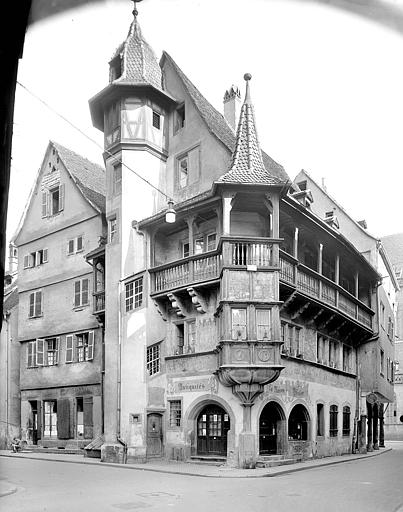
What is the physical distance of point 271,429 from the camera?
18.7 meters

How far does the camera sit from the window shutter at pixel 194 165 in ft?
68.0

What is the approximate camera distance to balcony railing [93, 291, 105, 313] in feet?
72.1

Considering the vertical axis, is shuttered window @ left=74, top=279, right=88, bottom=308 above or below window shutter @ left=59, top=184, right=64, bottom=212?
below

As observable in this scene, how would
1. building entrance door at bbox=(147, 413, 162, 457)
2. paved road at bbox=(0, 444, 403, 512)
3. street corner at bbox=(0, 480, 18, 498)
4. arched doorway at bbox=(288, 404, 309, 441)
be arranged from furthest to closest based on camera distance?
arched doorway at bbox=(288, 404, 309, 441) < building entrance door at bbox=(147, 413, 162, 457) < street corner at bbox=(0, 480, 18, 498) < paved road at bbox=(0, 444, 403, 512)

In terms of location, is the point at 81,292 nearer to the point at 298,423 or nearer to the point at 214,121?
the point at 214,121

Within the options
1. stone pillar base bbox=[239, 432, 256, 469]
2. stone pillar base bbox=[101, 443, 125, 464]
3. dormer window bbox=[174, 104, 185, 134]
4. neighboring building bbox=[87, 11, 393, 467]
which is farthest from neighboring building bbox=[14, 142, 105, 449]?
stone pillar base bbox=[239, 432, 256, 469]

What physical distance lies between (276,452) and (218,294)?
496 cm

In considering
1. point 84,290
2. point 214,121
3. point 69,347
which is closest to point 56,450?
point 69,347

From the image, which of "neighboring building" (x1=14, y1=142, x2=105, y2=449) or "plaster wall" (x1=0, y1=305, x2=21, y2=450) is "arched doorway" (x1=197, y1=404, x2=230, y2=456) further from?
"plaster wall" (x1=0, y1=305, x2=21, y2=450)

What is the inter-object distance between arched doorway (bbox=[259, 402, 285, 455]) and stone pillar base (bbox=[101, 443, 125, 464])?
168 inches

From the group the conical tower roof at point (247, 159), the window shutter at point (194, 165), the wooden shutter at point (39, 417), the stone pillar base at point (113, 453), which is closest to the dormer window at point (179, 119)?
the window shutter at point (194, 165)

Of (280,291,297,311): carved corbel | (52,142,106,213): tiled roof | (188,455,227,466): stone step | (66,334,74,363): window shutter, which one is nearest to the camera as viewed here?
(188,455,227,466): stone step

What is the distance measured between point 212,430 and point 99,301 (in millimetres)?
6407

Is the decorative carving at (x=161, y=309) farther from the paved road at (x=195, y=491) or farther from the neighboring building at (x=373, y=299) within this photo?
the neighboring building at (x=373, y=299)
